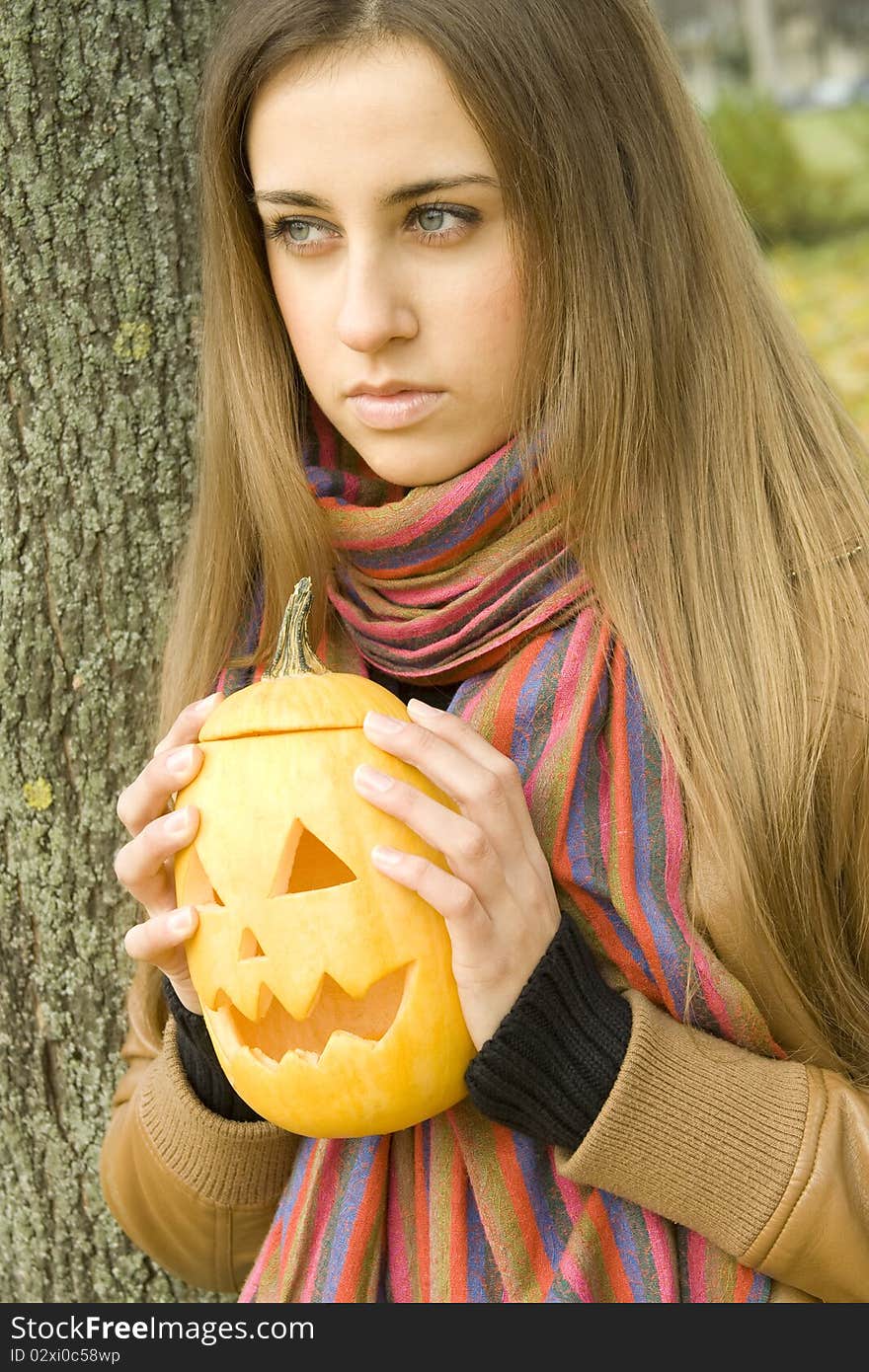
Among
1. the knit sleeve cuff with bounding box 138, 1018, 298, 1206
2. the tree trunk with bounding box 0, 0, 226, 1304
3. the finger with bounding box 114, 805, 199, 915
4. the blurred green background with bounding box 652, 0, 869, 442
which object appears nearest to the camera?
the finger with bounding box 114, 805, 199, 915

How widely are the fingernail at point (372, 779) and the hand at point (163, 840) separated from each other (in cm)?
21

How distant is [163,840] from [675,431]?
32.1 inches

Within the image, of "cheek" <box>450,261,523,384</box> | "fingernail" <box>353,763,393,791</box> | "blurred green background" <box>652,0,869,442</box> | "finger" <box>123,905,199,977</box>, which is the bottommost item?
"finger" <box>123,905,199,977</box>

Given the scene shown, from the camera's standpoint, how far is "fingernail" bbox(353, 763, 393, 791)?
145 cm

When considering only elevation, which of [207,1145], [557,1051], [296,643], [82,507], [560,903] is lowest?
[207,1145]

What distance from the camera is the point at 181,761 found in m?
1.57

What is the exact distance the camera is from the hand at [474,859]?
4.77 feet

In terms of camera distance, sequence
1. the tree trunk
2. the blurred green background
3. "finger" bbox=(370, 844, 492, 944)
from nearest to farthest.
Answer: "finger" bbox=(370, 844, 492, 944)
the tree trunk
the blurred green background

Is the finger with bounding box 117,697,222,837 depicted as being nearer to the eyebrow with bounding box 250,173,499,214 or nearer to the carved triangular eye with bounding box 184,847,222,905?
the carved triangular eye with bounding box 184,847,222,905

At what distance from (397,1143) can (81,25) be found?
1.63 metres

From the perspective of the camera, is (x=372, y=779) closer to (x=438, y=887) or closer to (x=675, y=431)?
(x=438, y=887)

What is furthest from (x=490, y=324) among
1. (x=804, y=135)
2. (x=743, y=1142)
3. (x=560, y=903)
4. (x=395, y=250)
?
(x=804, y=135)

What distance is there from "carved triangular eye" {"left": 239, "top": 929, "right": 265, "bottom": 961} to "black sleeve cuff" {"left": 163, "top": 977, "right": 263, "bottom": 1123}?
0.36 meters

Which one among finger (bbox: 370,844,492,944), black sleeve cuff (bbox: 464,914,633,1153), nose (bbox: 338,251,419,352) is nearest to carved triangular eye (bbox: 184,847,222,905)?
finger (bbox: 370,844,492,944)
